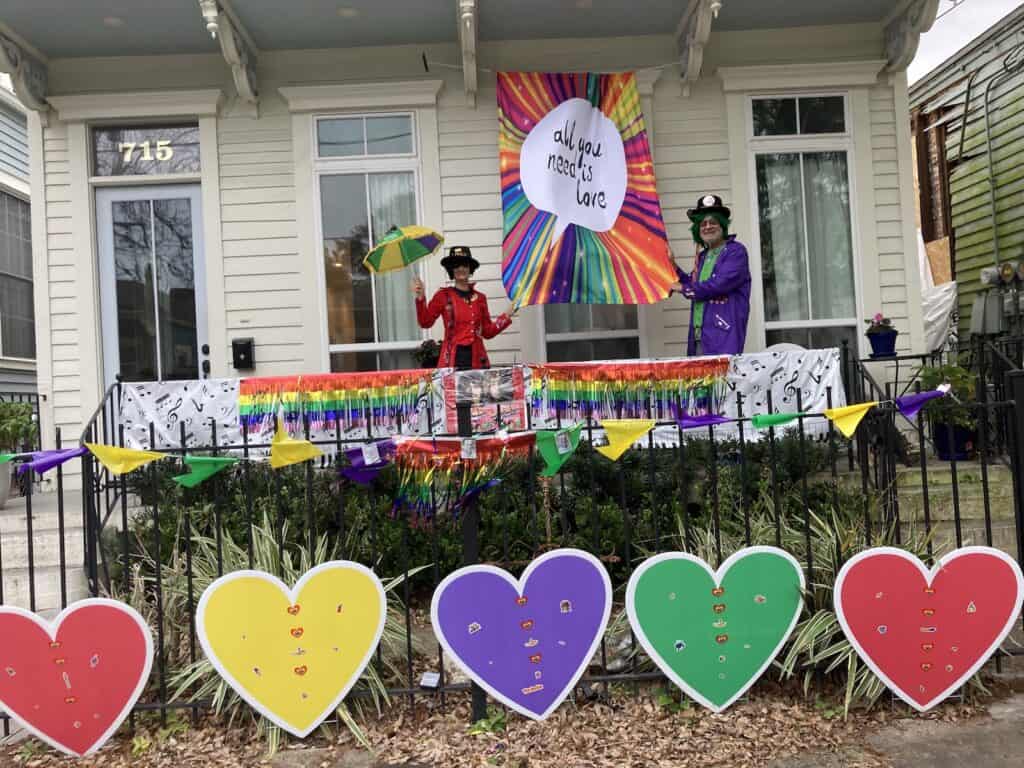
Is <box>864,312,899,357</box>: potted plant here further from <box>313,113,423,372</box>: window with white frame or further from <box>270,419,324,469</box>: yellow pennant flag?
<box>270,419,324,469</box>: yellow pennant flag

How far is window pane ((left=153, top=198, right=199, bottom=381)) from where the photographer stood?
794 cm

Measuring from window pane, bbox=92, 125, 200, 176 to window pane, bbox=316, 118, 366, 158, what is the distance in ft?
4.03

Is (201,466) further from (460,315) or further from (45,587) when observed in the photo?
(460,315)

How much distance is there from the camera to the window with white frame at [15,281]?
45.1 ft

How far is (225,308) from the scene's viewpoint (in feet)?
25.5

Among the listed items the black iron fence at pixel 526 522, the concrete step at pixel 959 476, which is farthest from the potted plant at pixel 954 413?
the concrete step at pixel 959 476

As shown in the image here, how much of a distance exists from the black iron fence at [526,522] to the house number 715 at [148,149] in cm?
320

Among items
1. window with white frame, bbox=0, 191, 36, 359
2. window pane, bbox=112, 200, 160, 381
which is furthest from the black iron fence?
window with white frame, bbox=0, 191, 36, 359


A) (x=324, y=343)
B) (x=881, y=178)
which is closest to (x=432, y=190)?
(x=324, y=343)

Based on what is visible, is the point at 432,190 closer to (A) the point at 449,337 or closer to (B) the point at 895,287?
(A) the point at 449,337

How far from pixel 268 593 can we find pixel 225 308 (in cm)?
479

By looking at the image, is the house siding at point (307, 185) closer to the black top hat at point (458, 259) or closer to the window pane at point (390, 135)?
the window pane at point (390, 135)

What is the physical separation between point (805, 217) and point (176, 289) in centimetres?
622

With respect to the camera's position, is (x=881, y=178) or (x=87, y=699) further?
(x=881, y=178)
